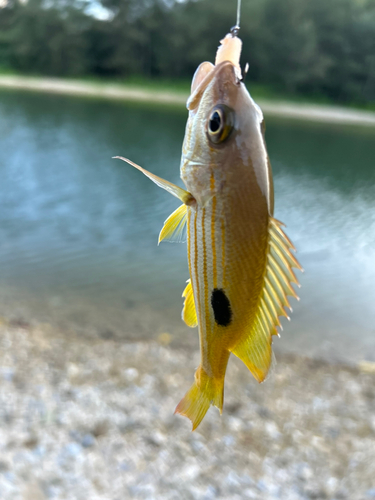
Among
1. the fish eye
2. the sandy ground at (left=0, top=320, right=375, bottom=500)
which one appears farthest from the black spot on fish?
the sandy ground at (left=0, top=320, right=375, bottom=500)

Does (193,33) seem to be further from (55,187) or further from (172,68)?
(55,187)

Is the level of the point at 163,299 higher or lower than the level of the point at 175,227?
lower

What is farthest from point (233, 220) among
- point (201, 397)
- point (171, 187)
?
point (201, 397)

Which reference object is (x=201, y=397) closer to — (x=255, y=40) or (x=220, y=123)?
(x=220, y=123)

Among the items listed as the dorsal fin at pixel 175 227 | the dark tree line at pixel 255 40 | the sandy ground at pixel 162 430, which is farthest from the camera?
the dark tree line at pixel 255 40

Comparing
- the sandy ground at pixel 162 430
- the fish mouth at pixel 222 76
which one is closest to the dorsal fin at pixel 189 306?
the fish mouth at pixel 222 76

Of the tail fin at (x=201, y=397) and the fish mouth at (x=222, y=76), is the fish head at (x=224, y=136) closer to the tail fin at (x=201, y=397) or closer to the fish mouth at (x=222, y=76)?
the fish mouth at (x=222, y=76)

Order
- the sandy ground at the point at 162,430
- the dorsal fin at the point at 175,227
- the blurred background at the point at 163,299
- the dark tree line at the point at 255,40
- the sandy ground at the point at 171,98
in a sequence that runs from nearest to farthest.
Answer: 1. the dorsal fin at the point at 175,227
2. the sandy ground at the point at 162,430
3. the blurred background at the point at 163,299
4. the dark tree line at the point at 255,40
5. the sandy ground at the point at 171,98
